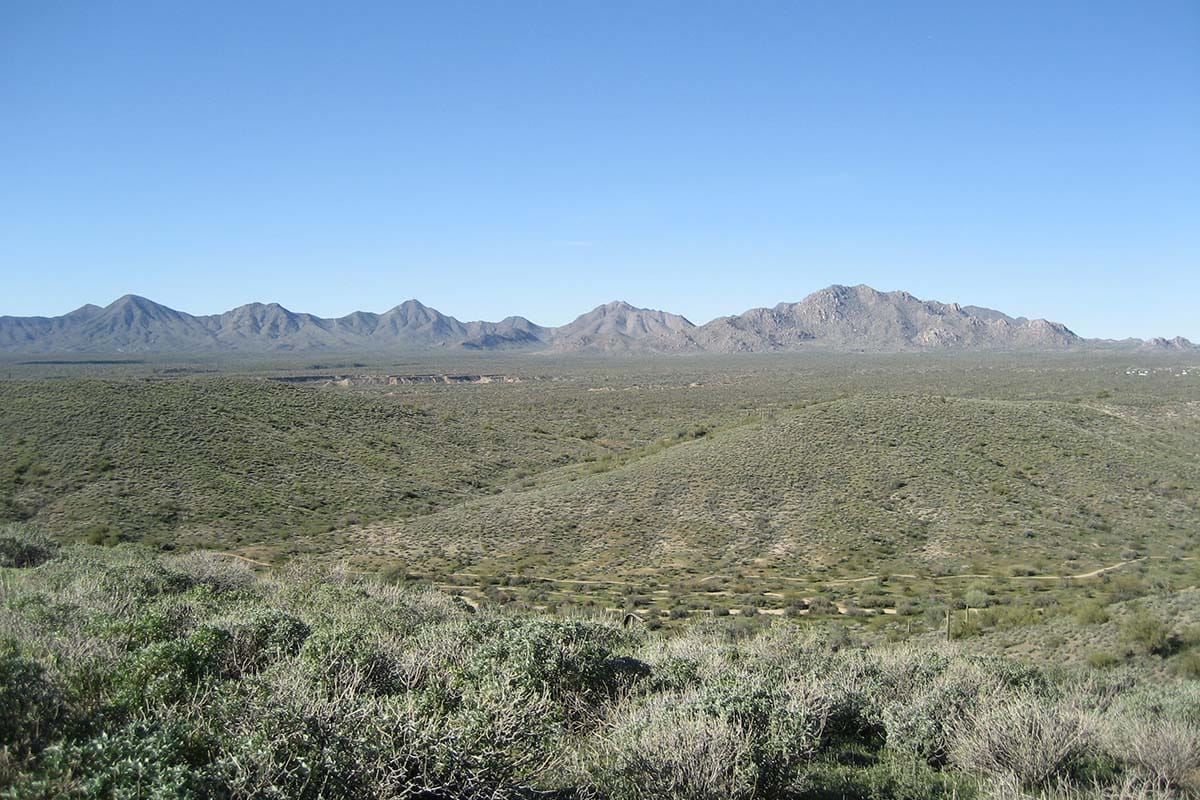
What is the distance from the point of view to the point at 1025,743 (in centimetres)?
658

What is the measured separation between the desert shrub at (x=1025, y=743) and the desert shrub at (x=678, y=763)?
2511mm

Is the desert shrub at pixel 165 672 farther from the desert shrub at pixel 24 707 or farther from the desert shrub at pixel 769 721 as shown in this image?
the desert shrub at pixel 769 721

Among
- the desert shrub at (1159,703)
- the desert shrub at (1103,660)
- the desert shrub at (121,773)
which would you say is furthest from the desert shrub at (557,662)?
the desert shrub at (1103,660)

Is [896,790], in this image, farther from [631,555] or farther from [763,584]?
[631,555]

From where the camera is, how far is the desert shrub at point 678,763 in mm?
5387

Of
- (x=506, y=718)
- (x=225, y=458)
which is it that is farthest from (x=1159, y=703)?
(x=225, y=458)

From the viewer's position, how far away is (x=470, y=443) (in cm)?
6278

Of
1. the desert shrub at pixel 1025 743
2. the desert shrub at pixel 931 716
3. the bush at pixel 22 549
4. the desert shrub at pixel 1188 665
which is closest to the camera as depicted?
the desert shrub at pixel 1025 743

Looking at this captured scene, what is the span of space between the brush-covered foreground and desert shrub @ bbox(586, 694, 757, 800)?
0.02 meters

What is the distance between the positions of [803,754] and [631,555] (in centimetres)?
2568

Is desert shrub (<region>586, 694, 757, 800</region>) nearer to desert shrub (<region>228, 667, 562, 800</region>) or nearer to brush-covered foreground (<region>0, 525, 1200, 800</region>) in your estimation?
brush-covered foreground (<region>0, 525, 1200, 800</region>)

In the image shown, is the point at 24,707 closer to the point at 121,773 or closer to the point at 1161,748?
the point at 121,773

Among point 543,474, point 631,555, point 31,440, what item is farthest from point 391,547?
point 31,440

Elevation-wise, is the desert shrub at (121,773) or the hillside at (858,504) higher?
the desert shrub at (121,773)
